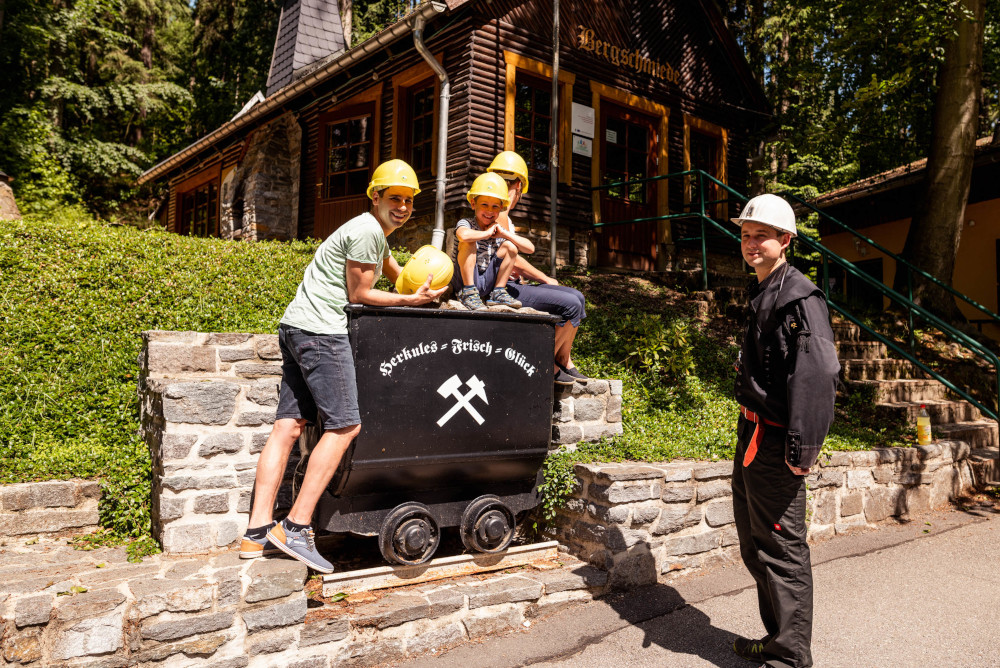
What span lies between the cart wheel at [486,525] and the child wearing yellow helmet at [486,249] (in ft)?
3.70

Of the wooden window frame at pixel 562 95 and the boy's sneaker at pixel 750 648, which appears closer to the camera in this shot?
the boy's sneaker at pixel 750 648

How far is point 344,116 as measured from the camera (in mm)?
12992

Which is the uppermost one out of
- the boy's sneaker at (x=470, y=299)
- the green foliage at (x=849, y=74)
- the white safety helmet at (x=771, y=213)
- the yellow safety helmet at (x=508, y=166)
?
the green foliage at (x=849, y=74)

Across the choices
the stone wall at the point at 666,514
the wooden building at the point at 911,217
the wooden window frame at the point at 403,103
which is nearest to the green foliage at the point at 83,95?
the wooden window frame at the point at 403,103

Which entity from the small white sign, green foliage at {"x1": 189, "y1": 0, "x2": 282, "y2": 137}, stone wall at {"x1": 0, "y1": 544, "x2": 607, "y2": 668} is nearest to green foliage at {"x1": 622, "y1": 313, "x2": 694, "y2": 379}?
stone wall at {"x1": 0, "y1": 544, "x2": 607, "y2": 668}

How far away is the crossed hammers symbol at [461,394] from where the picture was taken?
352 centimetres

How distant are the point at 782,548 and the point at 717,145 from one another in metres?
12.7

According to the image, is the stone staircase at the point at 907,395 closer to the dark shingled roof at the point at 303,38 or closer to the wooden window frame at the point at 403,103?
the wooden window frame at the point at 403,103

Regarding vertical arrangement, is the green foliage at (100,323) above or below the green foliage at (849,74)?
below

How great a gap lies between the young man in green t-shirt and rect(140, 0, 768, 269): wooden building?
744 centimetres

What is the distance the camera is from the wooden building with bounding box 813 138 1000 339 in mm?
13008

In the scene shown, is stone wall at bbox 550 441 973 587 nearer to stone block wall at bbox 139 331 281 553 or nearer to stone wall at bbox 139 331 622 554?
stone wall at bbox 139 331 622 554

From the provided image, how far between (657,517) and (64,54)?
22.2 meters

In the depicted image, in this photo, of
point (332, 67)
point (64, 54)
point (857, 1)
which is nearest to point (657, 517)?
point (857, 1)
